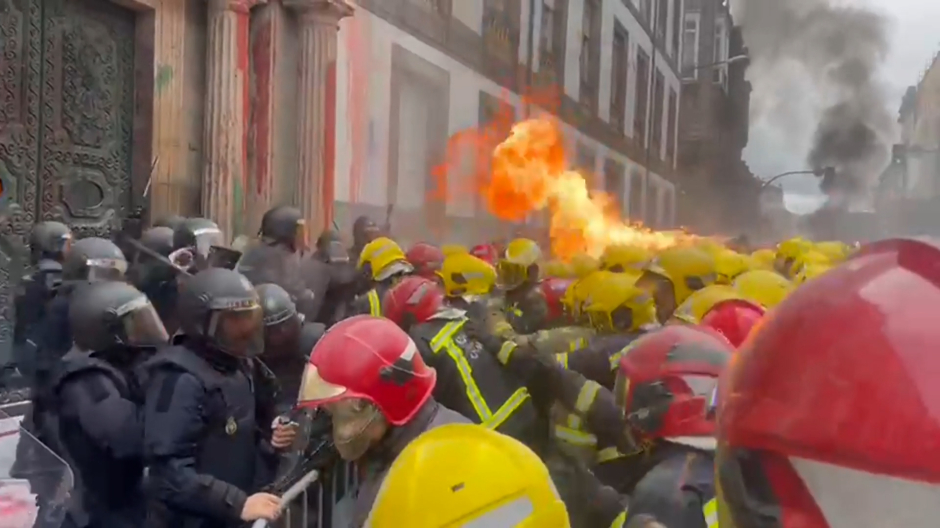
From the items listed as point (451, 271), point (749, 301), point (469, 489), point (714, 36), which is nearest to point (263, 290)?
point (451, 271)

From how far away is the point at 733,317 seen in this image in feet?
10.0

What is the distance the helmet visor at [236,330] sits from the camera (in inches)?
107

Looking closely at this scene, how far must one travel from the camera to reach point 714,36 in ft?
22.2

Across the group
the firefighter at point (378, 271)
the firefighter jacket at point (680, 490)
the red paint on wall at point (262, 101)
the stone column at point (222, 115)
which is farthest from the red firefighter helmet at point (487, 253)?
the firefighter jacket at point (680, 490)

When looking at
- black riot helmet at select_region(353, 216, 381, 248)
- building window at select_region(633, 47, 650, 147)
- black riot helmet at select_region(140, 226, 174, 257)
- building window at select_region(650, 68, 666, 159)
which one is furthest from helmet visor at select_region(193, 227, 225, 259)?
building window at select_region(633, 47, 650, 147)

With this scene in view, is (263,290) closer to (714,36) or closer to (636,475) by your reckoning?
(636,475)

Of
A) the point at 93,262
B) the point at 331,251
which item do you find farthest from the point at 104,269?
the point at 331,251

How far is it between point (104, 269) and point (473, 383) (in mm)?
2043

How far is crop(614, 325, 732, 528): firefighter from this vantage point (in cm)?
165

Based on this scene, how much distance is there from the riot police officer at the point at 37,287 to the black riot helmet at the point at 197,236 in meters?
0.62

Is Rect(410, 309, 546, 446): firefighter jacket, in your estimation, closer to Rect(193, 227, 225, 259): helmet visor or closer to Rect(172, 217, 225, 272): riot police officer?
Rect(172, 217, 225, 272): riot police officer

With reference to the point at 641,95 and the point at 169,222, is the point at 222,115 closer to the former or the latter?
the point at 169,222

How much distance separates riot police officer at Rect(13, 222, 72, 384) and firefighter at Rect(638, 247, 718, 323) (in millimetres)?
2850

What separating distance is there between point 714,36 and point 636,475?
4929 mm
